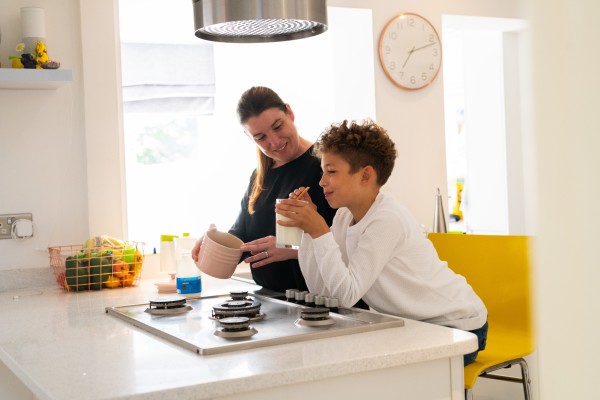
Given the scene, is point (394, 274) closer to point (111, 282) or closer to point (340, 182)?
point (340, 182)

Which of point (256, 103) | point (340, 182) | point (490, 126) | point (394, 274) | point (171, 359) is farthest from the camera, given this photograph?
point (490, 126)

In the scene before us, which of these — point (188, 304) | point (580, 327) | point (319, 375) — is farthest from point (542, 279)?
point (188, 304)

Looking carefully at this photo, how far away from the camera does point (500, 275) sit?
2152 mm

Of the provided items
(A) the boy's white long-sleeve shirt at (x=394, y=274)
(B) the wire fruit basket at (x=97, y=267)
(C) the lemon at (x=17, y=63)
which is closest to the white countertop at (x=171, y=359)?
(A) the boy's white long-sleeve shirt at (x=394, y=274)

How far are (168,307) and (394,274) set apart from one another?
0.58 m

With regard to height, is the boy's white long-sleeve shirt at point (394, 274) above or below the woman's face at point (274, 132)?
below

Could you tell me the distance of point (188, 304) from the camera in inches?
75.4

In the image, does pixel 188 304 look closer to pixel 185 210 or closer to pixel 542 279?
pixel 542 279

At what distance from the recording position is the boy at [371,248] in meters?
1.63

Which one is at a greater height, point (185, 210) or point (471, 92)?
point (471, 92)

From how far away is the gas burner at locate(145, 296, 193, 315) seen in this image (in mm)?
1756

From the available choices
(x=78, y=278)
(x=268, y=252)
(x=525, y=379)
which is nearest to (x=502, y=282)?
(x=525, y=379)

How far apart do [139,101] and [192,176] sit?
0.79m

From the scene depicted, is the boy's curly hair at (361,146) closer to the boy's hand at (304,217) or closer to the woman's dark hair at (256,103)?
the boy's hand at (304,217)
